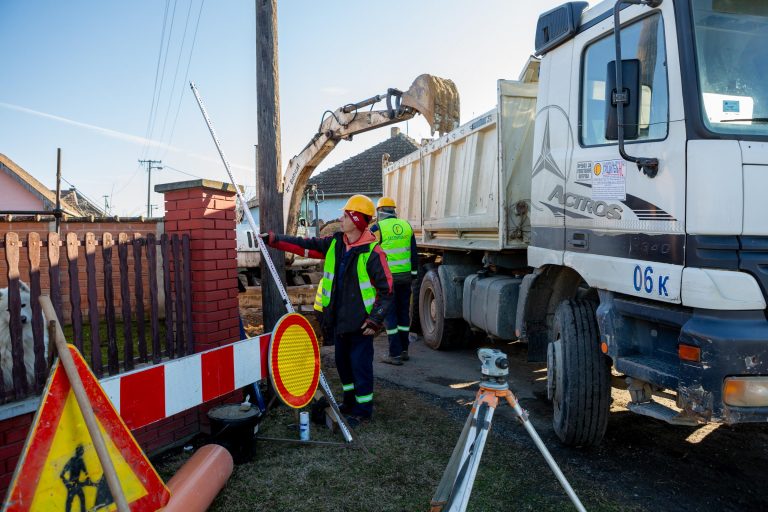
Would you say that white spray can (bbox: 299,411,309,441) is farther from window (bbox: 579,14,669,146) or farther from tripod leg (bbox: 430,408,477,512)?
window (bbox: 579,14,669,146)

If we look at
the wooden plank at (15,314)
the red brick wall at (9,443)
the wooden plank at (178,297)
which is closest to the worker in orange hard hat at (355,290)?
the wooden plank at (178,297)

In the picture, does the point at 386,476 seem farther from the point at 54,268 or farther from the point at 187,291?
the point at 54,268

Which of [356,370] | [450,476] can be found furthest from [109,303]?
[450,476]

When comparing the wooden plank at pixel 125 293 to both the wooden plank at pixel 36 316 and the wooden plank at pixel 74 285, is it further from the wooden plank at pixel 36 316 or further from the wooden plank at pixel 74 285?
the wooden plank at pixel 36 316

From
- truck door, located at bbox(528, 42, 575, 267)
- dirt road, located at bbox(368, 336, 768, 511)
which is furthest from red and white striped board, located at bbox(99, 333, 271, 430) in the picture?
truck door, located at bbox(528, 42, 575, 267)

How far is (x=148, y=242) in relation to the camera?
376cm

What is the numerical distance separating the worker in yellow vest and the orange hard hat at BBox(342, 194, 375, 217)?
2.20 meters

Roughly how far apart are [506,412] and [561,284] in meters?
1.19

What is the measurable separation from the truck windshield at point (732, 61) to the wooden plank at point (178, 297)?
328 cm

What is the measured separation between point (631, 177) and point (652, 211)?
271mm

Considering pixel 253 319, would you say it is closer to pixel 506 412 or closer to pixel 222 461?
pixel 506 412

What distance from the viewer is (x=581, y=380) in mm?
3688

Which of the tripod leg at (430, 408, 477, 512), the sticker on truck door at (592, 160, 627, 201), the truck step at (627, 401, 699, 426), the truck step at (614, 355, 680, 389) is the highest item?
the sticker on truck door at (592, 160, 627, 201)

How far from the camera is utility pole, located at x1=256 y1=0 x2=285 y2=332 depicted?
15.6 feet
